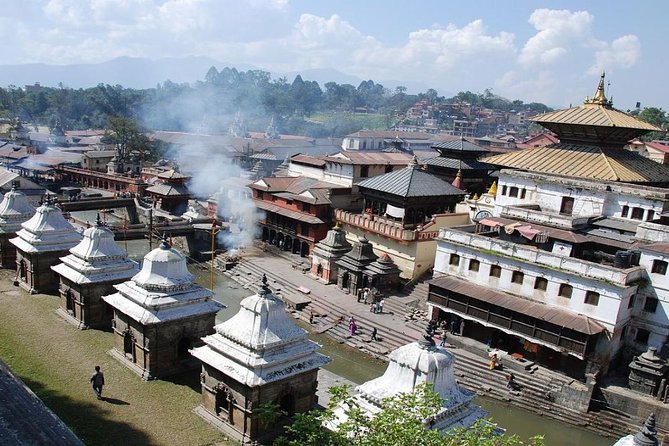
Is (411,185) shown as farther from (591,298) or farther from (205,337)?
(205,337)

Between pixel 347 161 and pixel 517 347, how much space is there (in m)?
25.6

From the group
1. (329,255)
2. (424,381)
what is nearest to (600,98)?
(329,255)

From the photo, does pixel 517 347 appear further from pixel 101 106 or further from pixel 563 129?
pixel 101 106

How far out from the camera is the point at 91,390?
2084cm

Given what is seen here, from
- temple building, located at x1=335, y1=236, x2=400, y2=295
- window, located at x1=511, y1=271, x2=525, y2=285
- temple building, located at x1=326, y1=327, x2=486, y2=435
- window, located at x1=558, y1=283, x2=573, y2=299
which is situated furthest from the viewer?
temple building, located at x1=335, y1=236, x2=400, y2=295

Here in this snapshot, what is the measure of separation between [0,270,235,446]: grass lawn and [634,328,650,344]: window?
22.3 meters

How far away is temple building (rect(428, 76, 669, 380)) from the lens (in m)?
27.8

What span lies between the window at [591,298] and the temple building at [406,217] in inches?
520

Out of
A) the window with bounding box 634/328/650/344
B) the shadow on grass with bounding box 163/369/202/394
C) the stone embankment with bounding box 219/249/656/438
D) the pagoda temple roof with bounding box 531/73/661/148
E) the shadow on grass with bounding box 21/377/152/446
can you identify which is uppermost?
the pagoda temple roof with bounding box 531/73/661/148

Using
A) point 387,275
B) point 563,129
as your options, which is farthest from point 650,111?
point 387,275

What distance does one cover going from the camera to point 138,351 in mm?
22484

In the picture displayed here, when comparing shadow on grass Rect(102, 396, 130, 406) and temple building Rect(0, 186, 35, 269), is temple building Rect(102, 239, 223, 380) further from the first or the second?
temple building Rect(0, 186, 35, 269)

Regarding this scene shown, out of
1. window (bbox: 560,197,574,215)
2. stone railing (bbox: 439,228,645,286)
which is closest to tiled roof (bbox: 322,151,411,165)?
stone railing (bbox: 439,228,645,286)

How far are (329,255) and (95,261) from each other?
725 inches
